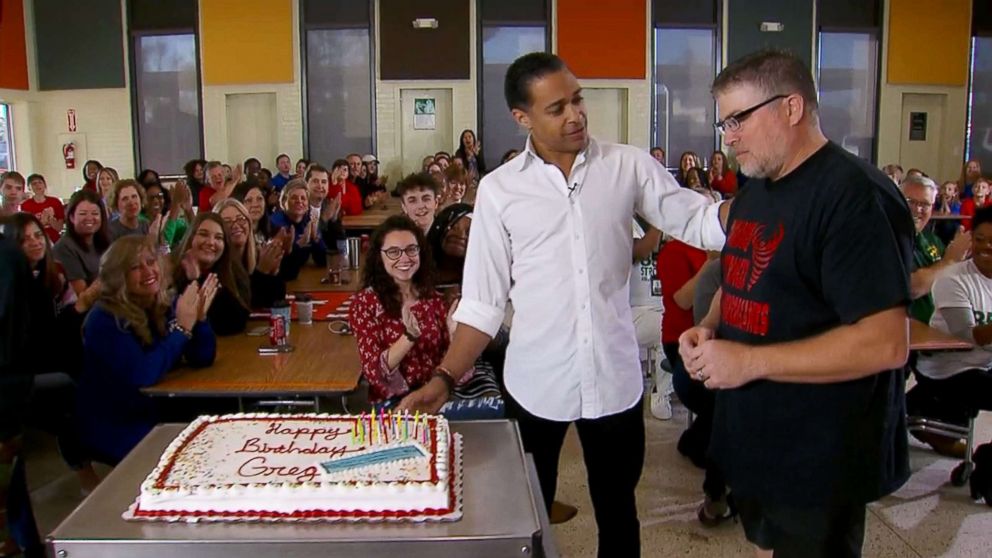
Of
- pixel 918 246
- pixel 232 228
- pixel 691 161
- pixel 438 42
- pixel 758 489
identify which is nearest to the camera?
pixel 758 489

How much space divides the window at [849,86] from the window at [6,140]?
40.9 feet

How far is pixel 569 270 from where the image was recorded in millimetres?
2041

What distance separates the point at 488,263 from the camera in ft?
7.02

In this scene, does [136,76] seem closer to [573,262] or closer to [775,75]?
[573,262]

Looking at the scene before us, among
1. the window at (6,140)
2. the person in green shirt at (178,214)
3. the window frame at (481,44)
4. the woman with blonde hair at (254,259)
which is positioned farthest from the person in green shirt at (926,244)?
the window at (6,140)

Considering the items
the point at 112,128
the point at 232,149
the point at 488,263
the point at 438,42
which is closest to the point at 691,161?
the point at 438,42

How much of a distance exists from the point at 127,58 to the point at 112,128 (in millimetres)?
1112

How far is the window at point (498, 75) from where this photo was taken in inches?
502

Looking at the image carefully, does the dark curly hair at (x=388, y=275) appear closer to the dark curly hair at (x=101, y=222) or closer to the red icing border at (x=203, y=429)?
the red icing border at (x=203, y=429)

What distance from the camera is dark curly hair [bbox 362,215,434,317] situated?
3164 millimetres

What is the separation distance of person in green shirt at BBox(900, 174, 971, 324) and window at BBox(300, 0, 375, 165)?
9.48 m

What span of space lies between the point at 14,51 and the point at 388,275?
11.9 m

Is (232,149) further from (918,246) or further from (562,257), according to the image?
(562,257)

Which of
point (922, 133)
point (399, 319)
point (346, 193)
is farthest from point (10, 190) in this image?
point (922, 133)
